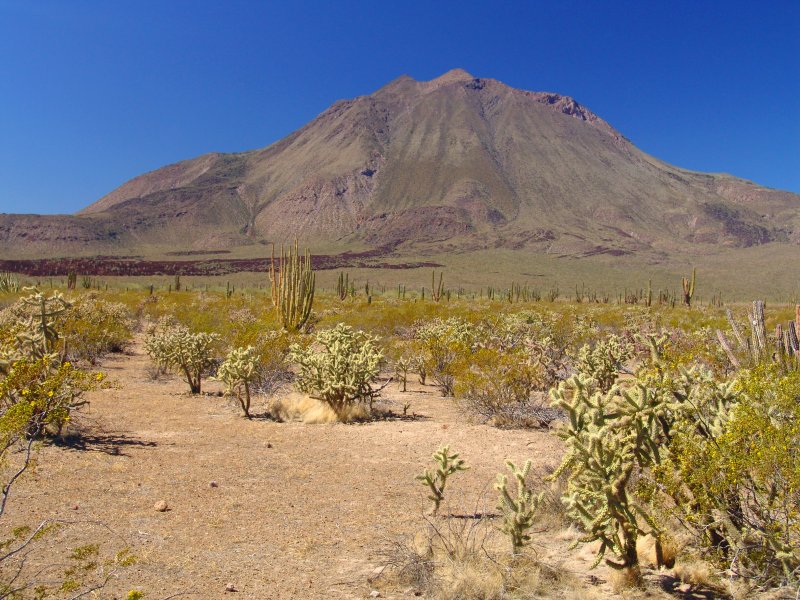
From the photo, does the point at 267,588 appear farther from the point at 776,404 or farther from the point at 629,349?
the point at 629,349

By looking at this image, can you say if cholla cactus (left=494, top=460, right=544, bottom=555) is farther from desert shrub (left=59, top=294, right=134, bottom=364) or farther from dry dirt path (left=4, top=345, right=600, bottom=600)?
desert shrub (left=59, top=294, right=134, bottom=364)

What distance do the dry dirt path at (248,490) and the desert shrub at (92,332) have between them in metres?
4.81

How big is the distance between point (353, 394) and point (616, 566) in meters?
7.33

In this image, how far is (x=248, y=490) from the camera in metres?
7.39

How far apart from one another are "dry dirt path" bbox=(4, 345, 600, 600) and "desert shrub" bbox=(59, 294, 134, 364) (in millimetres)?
4810

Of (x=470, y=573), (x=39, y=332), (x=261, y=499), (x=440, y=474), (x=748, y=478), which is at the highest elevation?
(x=39, y=332)

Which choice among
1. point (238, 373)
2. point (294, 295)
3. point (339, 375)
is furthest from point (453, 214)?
point (238, 373)

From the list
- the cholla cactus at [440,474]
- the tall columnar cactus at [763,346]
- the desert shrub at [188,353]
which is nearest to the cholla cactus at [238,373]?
the desert shrub at [188,353]

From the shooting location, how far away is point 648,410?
4.38m

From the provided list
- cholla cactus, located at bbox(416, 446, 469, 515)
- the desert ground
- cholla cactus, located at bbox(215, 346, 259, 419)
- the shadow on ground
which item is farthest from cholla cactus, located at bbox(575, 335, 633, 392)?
the shadow on ground

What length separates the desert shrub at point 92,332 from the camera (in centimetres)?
1609

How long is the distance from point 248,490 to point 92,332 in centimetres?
1188

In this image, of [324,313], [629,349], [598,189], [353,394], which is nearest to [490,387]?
[353,394]

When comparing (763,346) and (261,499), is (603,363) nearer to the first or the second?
(763,346)
